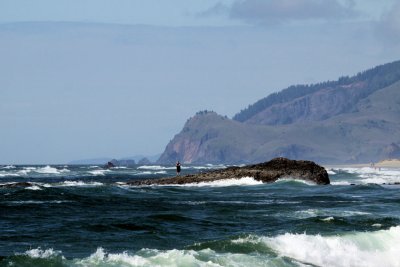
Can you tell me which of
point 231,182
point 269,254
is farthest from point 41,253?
point 231,182

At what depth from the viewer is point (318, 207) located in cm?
4412

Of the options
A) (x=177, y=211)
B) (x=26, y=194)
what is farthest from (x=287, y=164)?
(x=177, y=211)

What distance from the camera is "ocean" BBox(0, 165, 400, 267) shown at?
24953mm

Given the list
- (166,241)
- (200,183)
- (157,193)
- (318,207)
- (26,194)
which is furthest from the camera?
(200,183)

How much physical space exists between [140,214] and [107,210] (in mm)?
2890

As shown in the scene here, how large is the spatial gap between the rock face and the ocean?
1266 centimetres

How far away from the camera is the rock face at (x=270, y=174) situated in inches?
2594

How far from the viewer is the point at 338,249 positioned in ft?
93.0

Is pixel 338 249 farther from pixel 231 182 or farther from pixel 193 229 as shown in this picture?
pixel 231 182

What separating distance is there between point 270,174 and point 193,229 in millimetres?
34214

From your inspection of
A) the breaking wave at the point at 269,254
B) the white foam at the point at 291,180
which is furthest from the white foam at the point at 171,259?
the white foam at the point at 291,180

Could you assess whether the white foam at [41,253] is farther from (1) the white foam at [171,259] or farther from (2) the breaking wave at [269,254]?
(1) the white foam at [171,259]

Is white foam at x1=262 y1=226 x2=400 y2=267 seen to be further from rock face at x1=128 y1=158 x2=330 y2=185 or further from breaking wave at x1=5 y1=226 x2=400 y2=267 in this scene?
rock face at x1=128 y1=158 x2=330 y2=185

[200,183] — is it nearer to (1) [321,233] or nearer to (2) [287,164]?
(2) [287,164]
